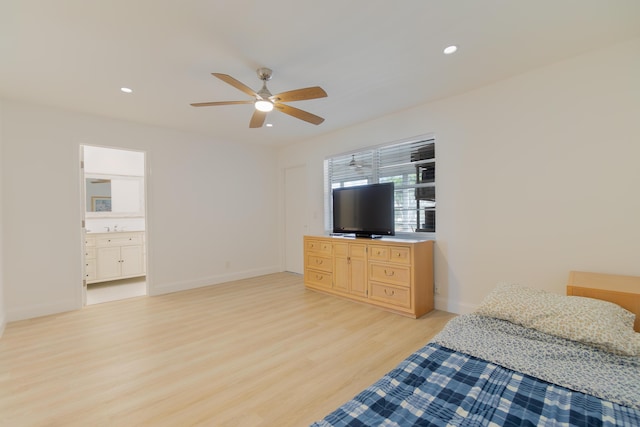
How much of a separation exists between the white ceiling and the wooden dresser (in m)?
1.88

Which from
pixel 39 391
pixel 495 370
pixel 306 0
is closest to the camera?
pixel 495 370

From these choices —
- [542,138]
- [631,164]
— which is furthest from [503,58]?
[631,164]

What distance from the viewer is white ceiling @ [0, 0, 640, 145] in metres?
1.91

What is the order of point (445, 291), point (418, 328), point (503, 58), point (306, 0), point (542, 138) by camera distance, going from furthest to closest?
point (445, 291), point (418, 328), point (542, 138), point (503, 58), point (306, 0)

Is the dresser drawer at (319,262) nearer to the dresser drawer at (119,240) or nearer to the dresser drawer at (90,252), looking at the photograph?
the dresser drawer at (119,240)

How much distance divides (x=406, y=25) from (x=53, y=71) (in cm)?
326

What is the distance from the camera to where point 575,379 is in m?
1.27

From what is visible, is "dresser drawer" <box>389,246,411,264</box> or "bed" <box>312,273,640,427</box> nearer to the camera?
"bed" <box>312,273,640,427</box>

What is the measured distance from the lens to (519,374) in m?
1.35

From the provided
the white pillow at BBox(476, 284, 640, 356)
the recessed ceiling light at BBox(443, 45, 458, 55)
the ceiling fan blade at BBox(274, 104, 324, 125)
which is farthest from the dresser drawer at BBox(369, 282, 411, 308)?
the recessed ceiling light at BBox(443, 45, 458, 55)

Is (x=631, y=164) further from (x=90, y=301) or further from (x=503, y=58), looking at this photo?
(x=90, y=301)

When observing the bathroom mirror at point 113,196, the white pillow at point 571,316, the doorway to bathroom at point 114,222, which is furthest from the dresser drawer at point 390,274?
the bathroom mirror at point 113,196

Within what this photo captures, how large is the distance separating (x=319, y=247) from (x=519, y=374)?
323 cm

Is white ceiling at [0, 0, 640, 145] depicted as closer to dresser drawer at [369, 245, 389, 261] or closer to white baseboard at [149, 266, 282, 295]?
dresser drawer at [369, 245, 389, 261]
